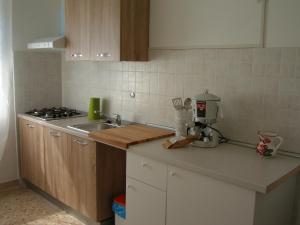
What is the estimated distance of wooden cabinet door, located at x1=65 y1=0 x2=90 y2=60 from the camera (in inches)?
116

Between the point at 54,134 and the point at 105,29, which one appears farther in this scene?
the point at 54,134

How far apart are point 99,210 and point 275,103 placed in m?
1.61

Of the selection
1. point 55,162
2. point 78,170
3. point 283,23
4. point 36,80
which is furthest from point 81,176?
point 283,23

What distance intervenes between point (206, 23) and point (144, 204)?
140cm

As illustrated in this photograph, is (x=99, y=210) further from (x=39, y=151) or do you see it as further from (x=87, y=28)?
(x=87, y=28)

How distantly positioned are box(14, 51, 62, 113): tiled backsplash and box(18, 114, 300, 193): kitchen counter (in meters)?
1.96

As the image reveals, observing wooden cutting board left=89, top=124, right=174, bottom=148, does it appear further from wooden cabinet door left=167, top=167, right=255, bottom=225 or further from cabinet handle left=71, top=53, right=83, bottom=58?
cabinet handle left=71, top=53, right=83, bottom=58

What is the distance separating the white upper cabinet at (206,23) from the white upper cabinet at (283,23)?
52mm

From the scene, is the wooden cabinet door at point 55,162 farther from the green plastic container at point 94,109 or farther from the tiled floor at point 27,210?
the green plastic container at point 94,109

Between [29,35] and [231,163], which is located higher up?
[29,35]

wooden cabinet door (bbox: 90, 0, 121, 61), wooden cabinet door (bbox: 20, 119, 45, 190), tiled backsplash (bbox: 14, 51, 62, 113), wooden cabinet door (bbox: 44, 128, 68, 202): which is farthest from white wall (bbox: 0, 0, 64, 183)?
wooden cabinet door (bbox: 90, 0, 121, 61)

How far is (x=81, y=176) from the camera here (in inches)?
108

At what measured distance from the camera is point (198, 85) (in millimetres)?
2564

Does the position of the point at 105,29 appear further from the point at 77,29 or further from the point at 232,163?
the point at 232,163
